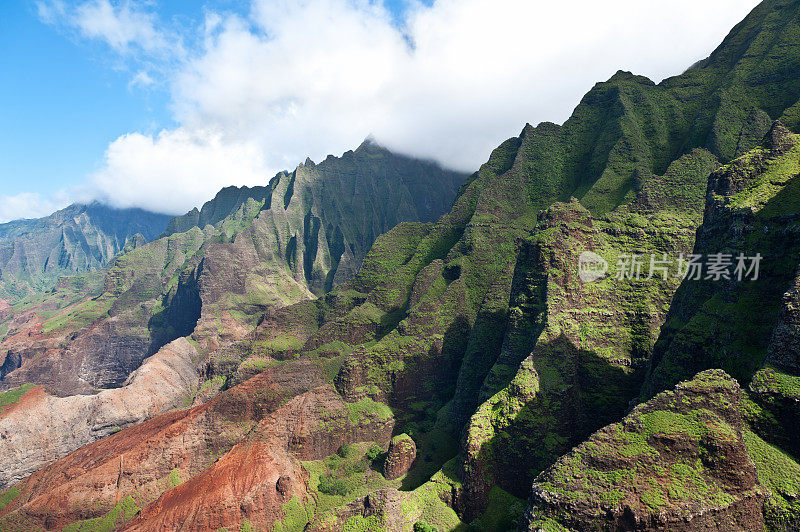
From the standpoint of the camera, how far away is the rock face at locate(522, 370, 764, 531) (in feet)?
83.1

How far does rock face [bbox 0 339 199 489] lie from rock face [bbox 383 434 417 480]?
255 feet

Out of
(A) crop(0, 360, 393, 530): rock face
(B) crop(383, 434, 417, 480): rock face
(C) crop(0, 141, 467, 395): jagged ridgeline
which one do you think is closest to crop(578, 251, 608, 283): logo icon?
(B) crop(383, 434, 417, 480): rock face

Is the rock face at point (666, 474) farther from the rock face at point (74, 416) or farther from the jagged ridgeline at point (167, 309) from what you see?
the jagged ridgeline at point (167, 309)

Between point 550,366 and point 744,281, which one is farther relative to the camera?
point 550,366

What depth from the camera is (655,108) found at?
3720 inches

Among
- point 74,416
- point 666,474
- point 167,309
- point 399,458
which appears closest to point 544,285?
point 666,474

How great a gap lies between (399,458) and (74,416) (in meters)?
87.4

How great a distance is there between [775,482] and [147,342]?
18286 centimetres

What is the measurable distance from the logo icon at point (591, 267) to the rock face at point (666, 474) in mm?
27579

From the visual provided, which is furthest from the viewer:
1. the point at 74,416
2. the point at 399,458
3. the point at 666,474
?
the point at 74,416

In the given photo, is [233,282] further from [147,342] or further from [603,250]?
[603,250]

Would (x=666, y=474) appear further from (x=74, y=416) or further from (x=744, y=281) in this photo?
(x=74, y=416)

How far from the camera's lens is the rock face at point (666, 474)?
2533cm

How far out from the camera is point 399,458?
5812 cm
